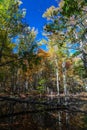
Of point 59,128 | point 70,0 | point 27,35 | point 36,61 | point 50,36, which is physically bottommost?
point 59,128

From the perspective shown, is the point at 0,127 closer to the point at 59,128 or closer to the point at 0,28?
the point at 59,128

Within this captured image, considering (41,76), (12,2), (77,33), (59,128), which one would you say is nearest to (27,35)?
(12,2)

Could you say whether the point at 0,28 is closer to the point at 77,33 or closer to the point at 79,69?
the point at 77,33

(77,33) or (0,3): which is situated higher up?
(0,3)

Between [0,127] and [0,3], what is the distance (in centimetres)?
1479

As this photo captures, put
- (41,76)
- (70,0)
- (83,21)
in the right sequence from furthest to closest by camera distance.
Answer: (41,76) < (83,21) < (70,0)

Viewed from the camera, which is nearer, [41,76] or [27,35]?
[27,35]

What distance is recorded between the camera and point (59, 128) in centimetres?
841

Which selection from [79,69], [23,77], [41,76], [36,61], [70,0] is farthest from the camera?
[41,76]

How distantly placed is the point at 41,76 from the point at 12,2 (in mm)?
40024

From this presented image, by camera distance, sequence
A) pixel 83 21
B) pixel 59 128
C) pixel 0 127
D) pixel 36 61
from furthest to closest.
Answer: pixel 36 61 → pixel 83 21 → pixel 59 128 → pixel 0 127

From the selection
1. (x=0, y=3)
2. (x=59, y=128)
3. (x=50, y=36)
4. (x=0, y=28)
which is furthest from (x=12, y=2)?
(x=59, y=128)

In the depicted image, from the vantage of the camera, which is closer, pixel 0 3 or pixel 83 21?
pixel 83 21

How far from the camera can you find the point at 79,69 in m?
22.4
